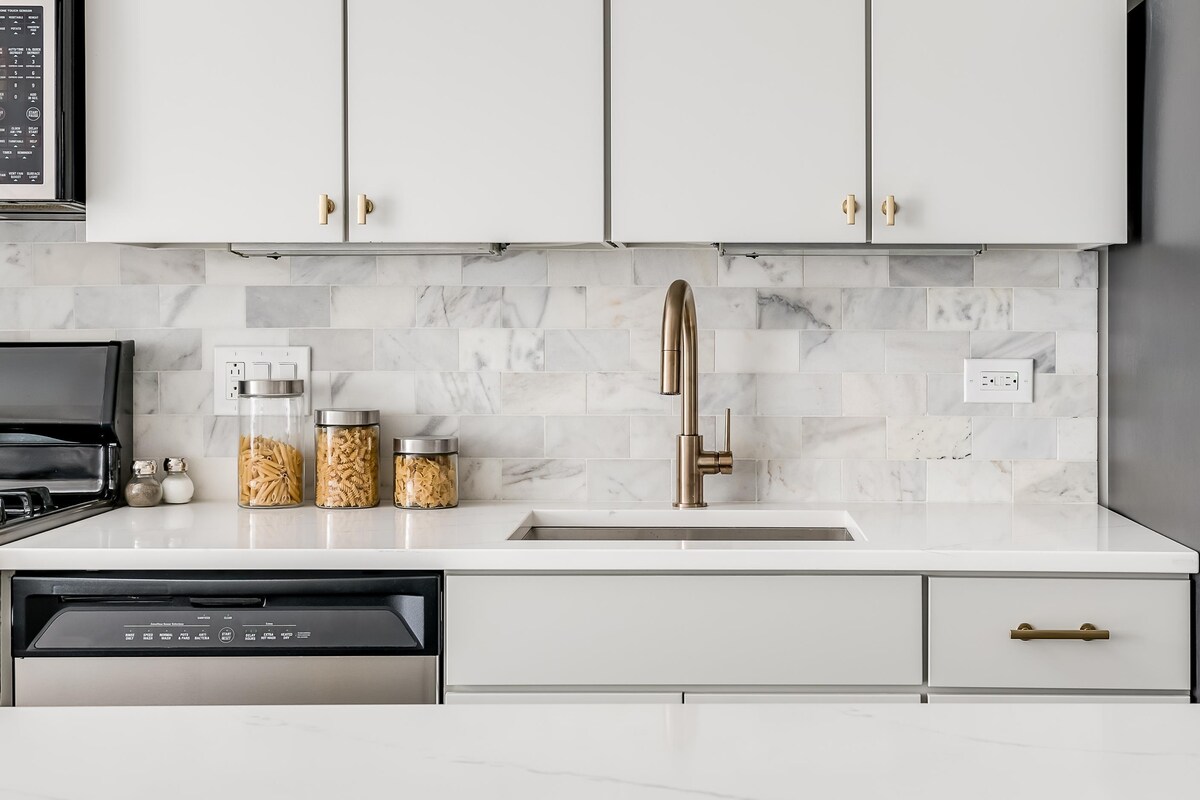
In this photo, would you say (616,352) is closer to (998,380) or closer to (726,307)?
(726,307)

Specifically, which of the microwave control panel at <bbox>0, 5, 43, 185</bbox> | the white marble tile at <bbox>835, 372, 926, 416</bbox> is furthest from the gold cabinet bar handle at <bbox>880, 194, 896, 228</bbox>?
the microwave control panel at <bbox>0, 5, 43, 185</bbox>

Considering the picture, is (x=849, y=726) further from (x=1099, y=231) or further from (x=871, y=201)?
(x=1099, y=231)

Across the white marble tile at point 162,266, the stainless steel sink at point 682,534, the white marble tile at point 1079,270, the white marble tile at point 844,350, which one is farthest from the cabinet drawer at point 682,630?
the white marble tile at point 162,266

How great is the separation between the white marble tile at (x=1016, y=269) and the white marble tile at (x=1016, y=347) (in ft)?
0.37

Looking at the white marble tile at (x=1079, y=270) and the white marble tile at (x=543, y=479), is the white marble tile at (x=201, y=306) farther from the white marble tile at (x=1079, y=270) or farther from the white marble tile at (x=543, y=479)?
the white marble tile at (x=1079, y=270)

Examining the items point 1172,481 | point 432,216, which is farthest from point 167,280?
point 1172,481

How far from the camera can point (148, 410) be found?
2.25 metres

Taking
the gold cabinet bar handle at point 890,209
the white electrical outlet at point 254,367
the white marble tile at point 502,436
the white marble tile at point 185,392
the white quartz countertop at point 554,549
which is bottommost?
the white quartz countertop at point 554,549

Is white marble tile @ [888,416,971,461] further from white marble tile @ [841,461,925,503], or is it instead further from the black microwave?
the black microwave

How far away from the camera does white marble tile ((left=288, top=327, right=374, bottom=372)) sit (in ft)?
7.32

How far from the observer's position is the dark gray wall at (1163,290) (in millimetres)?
1665

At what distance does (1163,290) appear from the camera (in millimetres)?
1795

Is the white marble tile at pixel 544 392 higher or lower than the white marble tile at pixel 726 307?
lower

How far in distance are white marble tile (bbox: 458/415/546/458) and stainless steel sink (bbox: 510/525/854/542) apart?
0.73 ft
